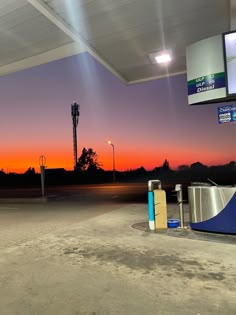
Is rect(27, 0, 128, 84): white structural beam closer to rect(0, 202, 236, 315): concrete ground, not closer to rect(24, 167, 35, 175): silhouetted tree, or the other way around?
rect(0, 202, 236, 315): concrete ground

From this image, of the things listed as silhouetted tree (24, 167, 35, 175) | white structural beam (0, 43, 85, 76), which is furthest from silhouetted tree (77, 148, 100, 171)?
white structural beam (0, 43, 85, 76)

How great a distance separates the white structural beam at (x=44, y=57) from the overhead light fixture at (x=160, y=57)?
3097 millimetres

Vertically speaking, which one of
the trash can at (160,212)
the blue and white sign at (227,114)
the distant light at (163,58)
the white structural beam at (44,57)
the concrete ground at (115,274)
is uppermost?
the white structural beam at (44,57)

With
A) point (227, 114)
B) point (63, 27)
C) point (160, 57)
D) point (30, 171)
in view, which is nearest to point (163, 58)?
point (160, 57)

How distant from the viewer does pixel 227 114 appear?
9.31 metres

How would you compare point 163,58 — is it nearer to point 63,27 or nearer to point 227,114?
point 63,27

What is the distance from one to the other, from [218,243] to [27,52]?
1066 centimetres

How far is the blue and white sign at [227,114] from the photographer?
9.26 meters

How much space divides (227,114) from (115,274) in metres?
6.56

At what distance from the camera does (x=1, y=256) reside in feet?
18.1

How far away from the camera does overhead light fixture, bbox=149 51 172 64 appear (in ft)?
44.2

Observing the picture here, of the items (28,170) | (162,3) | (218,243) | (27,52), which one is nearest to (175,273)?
(218,243)

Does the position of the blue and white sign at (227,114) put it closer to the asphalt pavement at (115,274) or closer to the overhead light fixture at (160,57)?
the asphalt pavement at (115,274)

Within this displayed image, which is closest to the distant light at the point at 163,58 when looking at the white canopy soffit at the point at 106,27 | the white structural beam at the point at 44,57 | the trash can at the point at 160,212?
the white canopy soffit at the point at 106,27
